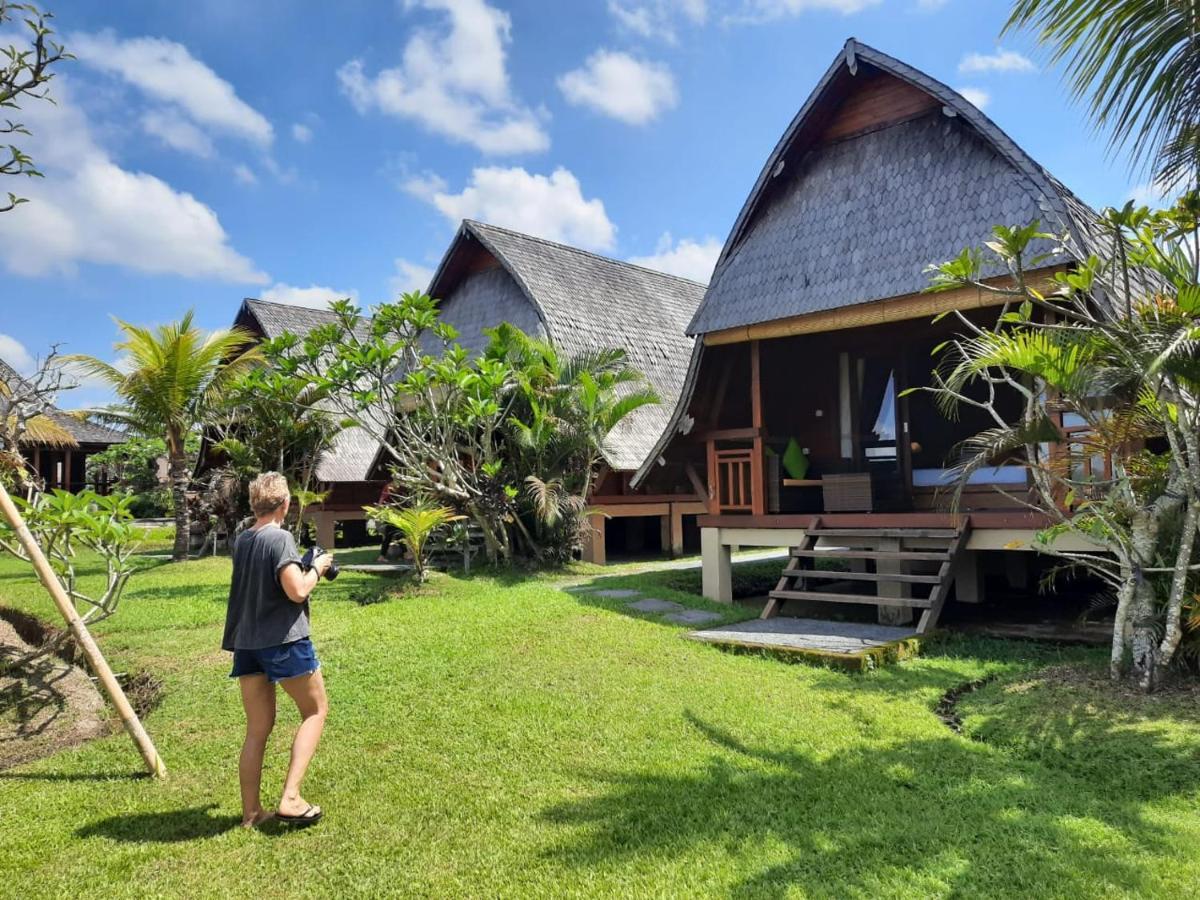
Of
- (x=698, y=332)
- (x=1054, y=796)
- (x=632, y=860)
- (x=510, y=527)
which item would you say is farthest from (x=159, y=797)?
(x=510, y=527)

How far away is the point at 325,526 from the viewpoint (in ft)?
56.0

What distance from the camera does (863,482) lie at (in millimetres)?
8750

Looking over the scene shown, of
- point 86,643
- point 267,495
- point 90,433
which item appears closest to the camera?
point 267,495

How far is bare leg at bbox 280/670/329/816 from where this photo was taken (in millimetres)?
3455

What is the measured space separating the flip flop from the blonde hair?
1259mm

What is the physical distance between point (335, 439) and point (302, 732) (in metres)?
15.0

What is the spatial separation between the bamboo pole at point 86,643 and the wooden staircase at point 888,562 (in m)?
5.07

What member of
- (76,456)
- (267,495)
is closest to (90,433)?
(76,456)

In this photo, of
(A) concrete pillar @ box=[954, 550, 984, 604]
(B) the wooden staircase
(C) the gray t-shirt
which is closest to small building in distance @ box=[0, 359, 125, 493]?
(B) the wooden staircase

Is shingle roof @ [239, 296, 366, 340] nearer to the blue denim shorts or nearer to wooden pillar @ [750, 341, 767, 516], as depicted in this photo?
wooden pillar @ [750, 341, 767, 516]

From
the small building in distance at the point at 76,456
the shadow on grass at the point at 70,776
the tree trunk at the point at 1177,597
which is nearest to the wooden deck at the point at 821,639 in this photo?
the tree trunk at the point at 1177,597

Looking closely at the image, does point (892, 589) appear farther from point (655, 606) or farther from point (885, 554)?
point (655, 606)

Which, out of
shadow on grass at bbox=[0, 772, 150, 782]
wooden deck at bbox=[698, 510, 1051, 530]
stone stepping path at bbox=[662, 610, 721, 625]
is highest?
wooden deck at bbox=[698, 510, 1051, 530]

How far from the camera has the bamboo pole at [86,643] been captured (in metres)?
4.02
